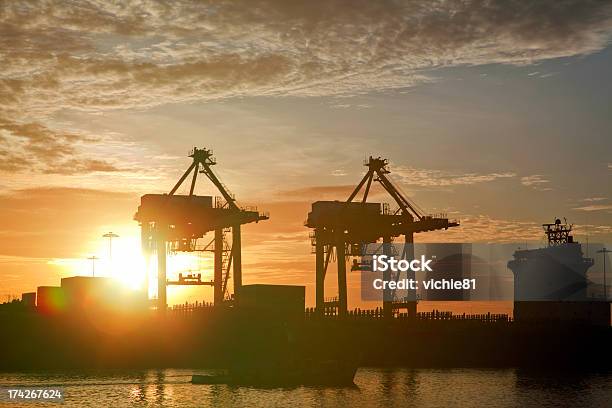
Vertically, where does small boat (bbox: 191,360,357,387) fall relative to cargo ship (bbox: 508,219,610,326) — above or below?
below

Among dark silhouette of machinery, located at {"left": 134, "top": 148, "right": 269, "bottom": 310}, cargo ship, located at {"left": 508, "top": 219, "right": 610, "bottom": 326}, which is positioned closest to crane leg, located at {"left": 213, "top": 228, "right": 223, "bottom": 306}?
dark silhouette of machinery, located at {"left": 134, "top": 148, "right": 269, "bottom": 310}

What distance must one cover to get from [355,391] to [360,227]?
29680mm

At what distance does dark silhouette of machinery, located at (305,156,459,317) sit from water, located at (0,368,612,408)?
572 inches

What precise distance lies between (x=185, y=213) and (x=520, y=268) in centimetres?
5784

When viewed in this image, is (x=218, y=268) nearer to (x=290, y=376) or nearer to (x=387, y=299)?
(x=387, y=299)

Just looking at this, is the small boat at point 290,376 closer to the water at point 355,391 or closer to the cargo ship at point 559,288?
the water at point 355,391

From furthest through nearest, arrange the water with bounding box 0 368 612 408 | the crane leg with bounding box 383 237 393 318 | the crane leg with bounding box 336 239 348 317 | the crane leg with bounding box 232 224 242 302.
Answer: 1. the crane leg with bounding box 383 237 393 318
2. the crane leg with bounding box 336 239 348 317
3. the crane leg with bounding box 232 224 242 302
4. the water with bounding box 0 368 612 408

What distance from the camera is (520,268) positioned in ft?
445

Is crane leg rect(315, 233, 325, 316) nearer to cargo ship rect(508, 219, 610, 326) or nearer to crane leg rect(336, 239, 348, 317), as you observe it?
crane leg rect(336, 239, 348, 317)

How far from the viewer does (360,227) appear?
107188 mm

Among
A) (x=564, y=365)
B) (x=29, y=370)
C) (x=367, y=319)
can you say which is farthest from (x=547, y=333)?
(x=29, y=370)

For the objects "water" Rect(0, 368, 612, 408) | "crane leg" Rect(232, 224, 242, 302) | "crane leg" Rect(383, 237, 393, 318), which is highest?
"crane leg" Rect(232, 224, 242, 302)

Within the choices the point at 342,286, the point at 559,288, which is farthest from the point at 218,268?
the point at 559,288

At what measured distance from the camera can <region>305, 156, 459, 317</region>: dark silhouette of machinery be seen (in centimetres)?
10631
